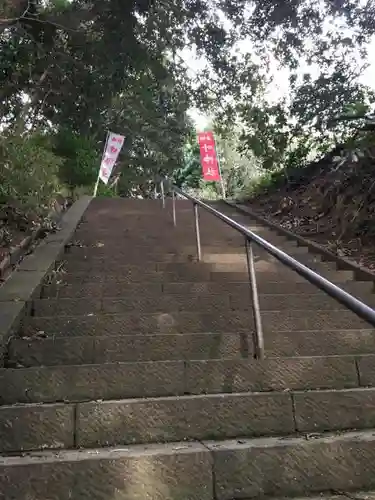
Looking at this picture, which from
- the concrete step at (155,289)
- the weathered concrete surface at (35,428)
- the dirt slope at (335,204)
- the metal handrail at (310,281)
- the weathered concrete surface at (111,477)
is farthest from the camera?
the dirt slope at (335,204)

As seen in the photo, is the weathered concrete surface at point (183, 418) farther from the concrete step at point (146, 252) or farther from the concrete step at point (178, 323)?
the concrete step at point (146, 252)

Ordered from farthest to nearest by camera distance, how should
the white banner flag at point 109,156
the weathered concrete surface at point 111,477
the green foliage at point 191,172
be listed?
the green foliage at point 191,172 < the white banner flag at point 109,156 < the weathered concrete surface at point 111,477

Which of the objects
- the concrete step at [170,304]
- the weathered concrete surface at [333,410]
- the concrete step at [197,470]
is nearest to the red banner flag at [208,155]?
the concrete step at [170,304]

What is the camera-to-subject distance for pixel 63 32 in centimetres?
902

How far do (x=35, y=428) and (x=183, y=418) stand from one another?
2.13ft

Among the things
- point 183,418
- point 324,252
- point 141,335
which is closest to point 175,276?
point 141,335

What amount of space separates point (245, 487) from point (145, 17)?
8.10m

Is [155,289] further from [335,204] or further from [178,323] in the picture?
[335,204]

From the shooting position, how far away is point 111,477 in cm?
200

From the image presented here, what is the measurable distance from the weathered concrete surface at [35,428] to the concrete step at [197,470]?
3.5 inches

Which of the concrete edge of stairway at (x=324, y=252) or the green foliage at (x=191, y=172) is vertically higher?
the green foliage at (x=191, y=172)

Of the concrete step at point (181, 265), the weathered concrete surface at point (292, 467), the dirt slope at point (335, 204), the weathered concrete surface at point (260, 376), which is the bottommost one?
the weathered concrete surface at point (292, 467)

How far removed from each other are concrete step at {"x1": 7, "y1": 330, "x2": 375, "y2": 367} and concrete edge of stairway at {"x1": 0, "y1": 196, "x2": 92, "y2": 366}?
206mm

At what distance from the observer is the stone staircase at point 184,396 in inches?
81.0
